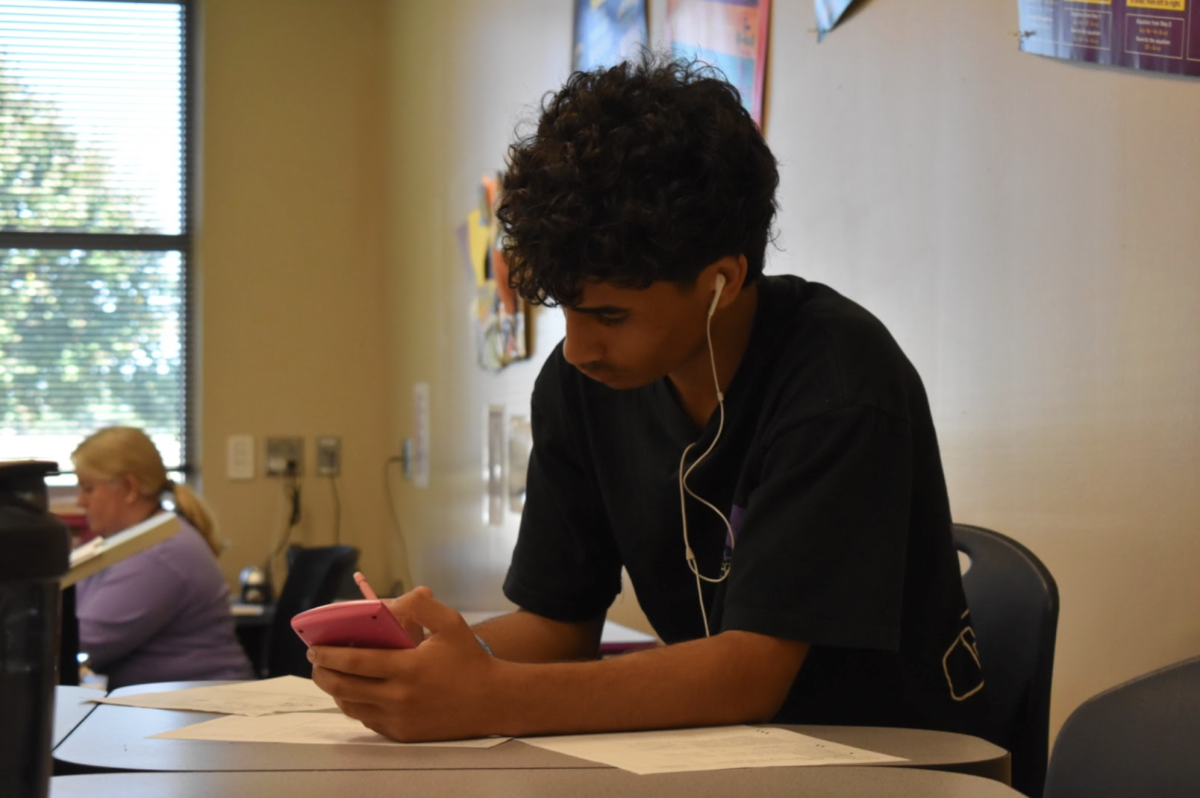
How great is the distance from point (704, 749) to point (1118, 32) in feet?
2.93

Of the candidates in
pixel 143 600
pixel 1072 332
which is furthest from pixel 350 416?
pixel 1072 332

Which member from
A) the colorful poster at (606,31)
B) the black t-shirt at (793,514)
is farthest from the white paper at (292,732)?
the colorful poster at (606,31)

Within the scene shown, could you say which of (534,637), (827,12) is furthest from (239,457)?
(534,637)

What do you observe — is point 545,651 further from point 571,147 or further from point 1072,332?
point 1072,332

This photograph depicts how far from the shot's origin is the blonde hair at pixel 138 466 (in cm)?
334

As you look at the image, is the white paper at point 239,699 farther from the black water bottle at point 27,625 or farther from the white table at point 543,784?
the black water bottle at point 27,625

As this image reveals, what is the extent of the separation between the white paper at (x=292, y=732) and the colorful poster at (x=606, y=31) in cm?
163

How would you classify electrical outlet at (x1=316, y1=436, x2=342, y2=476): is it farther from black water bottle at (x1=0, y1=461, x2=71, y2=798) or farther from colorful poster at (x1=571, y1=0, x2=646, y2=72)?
black water bottle at (x1=0, y1=461, x2=71, y2=798)

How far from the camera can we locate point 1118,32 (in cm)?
133

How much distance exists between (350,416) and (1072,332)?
4.13m

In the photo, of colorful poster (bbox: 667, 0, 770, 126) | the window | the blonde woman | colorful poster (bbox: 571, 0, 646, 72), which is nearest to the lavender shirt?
the blonde woman

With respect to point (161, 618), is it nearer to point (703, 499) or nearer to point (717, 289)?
point (703, 499)

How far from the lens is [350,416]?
206 inches

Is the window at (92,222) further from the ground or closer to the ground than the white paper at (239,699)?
further from the ground
